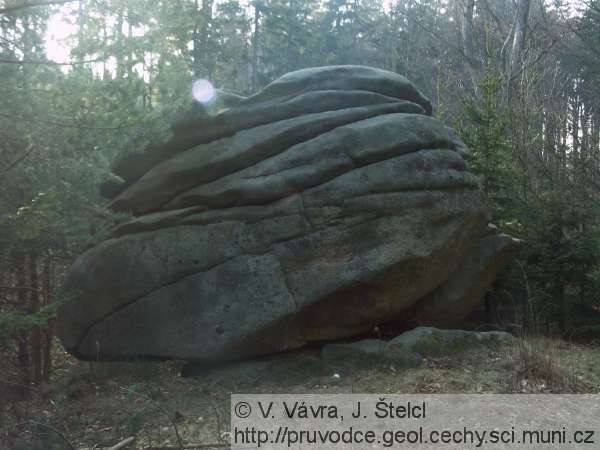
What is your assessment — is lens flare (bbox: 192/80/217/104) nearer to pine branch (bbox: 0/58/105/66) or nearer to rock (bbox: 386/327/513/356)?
pine branch (bbox: 0/58/105/66)

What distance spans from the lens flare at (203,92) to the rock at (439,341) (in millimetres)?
4402

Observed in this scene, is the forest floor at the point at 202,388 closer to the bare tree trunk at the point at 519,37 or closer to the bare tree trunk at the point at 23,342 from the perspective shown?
the bare tree trunk at the point at 23,342

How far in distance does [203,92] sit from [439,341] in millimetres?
4888

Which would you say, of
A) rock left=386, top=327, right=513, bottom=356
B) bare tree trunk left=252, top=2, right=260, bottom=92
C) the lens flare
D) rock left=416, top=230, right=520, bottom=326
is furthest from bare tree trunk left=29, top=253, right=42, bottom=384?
bare tree trunk left=252, top=2, right=260, bottom=92

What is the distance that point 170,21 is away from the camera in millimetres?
6652

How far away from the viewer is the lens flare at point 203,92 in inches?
331

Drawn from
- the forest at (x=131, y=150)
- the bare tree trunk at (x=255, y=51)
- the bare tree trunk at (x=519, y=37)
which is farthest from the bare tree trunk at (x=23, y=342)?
the bare tree trunk at (x=255, y=51)

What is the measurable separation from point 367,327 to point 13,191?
475 cm

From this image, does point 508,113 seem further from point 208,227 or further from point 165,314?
point 165,314

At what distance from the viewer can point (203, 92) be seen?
8.66 m

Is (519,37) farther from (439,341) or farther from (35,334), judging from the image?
(35,334)

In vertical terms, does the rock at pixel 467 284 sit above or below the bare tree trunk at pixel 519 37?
below

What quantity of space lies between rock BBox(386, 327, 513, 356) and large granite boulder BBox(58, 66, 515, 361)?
511mm

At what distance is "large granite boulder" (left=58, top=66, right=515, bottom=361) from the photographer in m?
7.52
